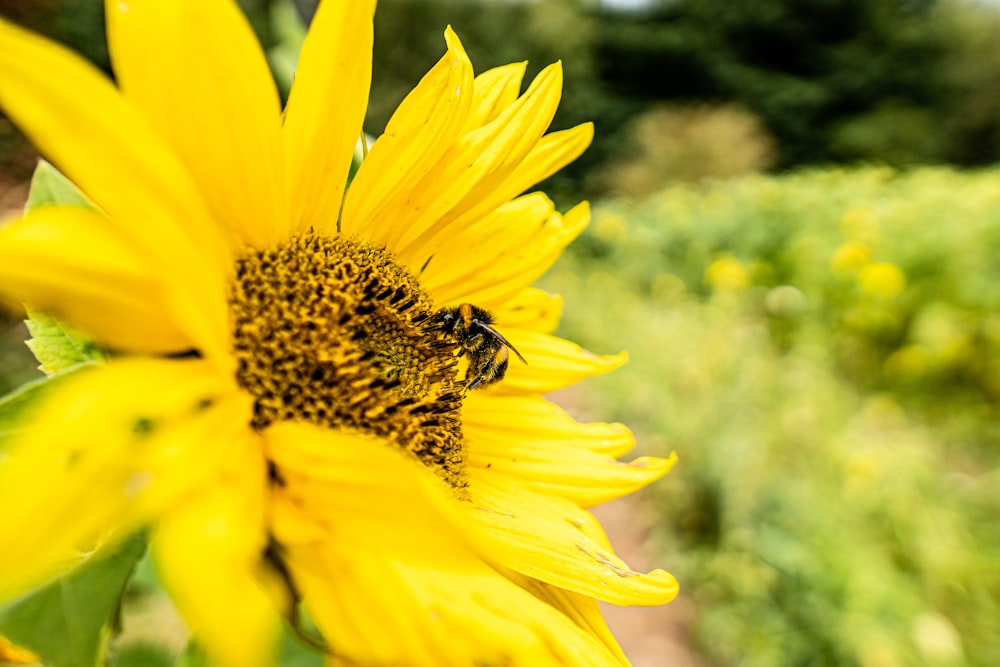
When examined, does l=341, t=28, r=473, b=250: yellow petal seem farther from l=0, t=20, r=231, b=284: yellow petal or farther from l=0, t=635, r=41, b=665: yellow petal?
l=0, t=635, r=41, b=665: yellow petal

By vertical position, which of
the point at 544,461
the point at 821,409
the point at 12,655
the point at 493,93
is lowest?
the point at 821,409

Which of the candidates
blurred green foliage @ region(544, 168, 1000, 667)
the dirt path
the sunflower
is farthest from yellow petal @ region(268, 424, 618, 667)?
the dirt path

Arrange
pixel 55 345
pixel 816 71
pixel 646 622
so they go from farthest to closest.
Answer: pixel 816 71 → pixel 646 622 → pixel 55 345

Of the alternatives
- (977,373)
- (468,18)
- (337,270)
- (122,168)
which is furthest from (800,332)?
(468,18)

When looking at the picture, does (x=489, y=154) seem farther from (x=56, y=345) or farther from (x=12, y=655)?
(x=12, y=655)

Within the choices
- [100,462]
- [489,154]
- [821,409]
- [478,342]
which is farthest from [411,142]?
[821,409]

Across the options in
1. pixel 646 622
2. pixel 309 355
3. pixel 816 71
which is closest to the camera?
pixel 309 355
